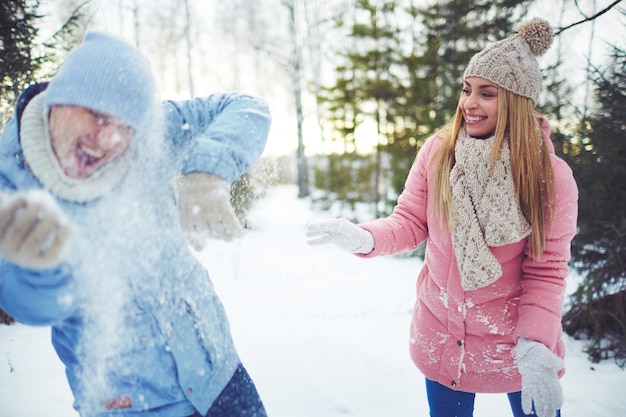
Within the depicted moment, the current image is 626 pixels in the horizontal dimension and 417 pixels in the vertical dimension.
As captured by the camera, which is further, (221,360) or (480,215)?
(480,215)

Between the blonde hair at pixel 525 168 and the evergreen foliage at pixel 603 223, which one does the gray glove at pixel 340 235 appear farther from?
the evergreen foliage at pixel 603 223

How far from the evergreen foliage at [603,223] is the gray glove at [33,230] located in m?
4.10

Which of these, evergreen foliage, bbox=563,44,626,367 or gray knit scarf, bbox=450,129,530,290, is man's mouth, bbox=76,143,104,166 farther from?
evergreen foliage, bbox=563,44,626,367

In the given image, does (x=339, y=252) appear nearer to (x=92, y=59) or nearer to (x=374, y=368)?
(x=374, y=368)

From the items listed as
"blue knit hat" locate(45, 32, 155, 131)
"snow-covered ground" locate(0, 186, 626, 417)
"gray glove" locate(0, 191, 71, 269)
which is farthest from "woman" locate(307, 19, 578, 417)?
"snow-covered ground" locate(0, 186, 626, 417)

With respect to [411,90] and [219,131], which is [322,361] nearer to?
[219,131]

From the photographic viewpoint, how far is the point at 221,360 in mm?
1224

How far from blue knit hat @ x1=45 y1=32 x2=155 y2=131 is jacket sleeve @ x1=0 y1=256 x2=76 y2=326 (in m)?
0.42

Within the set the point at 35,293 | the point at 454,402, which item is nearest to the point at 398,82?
the point at 454,402

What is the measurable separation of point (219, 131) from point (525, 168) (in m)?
1.25

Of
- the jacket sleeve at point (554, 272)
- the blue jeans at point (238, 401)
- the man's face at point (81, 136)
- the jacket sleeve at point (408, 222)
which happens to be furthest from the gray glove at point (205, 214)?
the jacket sleeve at point (554, 272)

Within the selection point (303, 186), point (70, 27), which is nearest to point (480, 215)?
point (70, 27)

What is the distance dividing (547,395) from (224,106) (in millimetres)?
1577

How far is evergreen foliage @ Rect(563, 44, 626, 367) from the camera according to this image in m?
3.30
